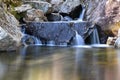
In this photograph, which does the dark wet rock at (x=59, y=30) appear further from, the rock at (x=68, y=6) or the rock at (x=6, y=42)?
the rock at (x=68, y=6)

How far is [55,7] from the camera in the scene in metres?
21.7

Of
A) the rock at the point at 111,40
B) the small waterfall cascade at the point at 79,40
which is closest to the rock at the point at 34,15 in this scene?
the small waterfall cascade at the point at 79,40

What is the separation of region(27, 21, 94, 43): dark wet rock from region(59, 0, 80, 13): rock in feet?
15.1

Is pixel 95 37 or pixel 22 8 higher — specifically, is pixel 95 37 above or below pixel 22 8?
below

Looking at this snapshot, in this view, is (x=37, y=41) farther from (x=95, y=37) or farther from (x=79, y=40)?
(x=95, y=37)

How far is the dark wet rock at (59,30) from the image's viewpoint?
50.2ft

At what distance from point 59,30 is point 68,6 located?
531 centimetres

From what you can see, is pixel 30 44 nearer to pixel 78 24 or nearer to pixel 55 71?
pixel 78 24

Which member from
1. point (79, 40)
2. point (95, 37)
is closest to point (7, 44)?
point (79, 40)

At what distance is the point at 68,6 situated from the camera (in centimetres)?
2059

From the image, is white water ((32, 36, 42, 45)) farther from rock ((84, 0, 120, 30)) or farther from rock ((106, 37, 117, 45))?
rock ((106, 37, 117, 45))

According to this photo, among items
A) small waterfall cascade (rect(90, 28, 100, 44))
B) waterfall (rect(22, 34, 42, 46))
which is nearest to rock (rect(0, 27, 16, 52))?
waterfall (rect(22, 34, 42, 46))

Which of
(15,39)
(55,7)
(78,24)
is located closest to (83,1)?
(55,7)

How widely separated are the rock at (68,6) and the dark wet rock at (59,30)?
15.1 feet
